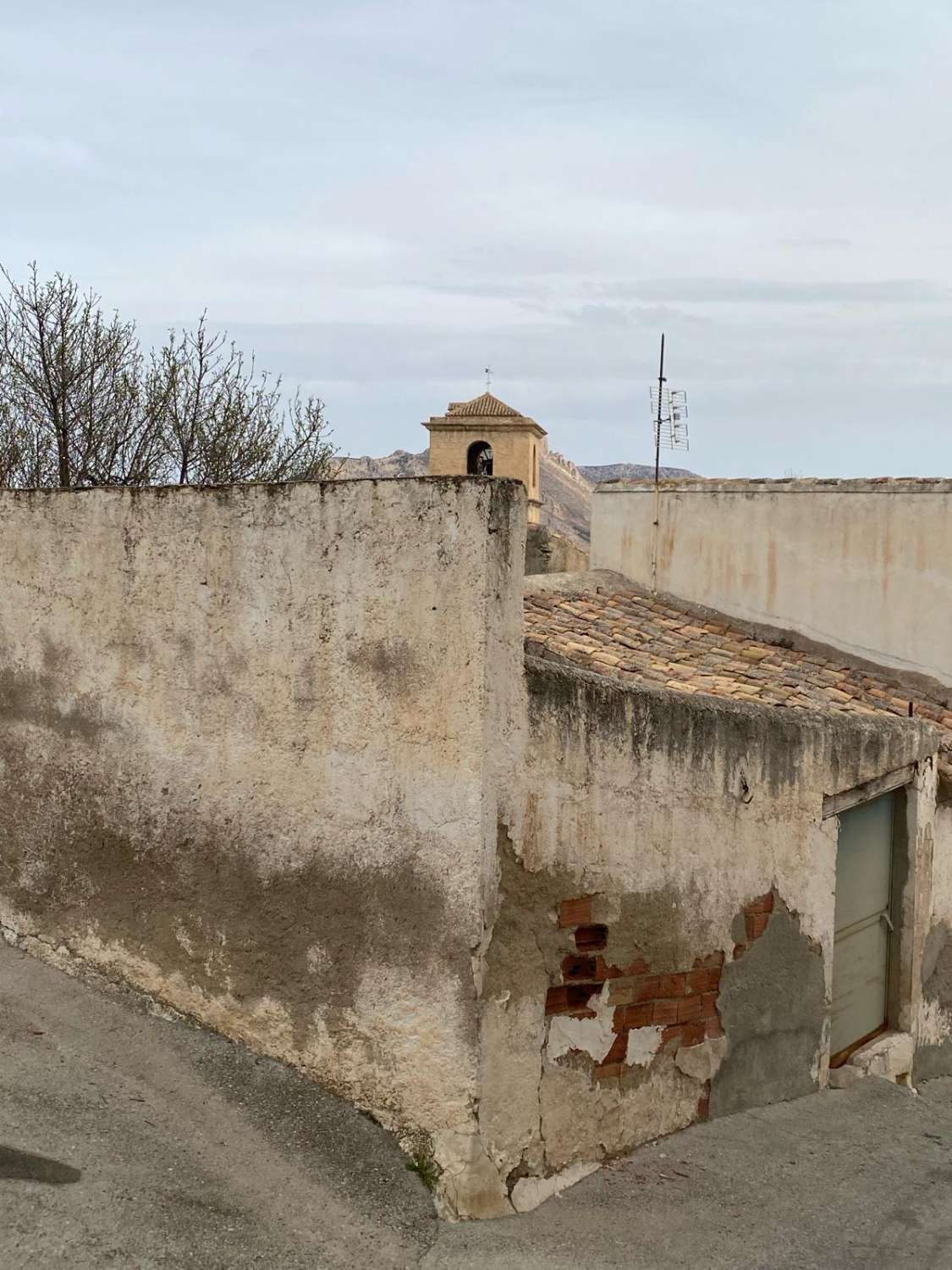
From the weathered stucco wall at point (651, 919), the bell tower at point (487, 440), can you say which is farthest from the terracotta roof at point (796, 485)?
the bell tower at point (487, 440)

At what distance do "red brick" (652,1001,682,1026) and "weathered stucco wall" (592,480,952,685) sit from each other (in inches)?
216

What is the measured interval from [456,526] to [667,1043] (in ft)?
9.31

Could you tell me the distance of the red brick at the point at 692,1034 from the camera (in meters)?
5.72

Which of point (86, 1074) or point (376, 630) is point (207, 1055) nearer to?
point (86, 1074)

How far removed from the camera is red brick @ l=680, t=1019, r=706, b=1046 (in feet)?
18.8

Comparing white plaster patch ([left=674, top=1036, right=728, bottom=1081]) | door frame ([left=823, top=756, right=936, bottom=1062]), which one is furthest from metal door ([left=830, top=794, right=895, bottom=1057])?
white plaster patch ([left=674, top=1036, right=728, bottom=1081])

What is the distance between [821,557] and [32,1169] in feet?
27.9

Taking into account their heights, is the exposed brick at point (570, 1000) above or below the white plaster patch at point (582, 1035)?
above

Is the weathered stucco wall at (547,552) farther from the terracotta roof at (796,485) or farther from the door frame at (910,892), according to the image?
the door frame at (910,892)

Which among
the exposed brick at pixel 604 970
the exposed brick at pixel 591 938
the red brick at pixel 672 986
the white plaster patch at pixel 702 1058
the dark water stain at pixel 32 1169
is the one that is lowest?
the white plaster patch at pixel 702 1058

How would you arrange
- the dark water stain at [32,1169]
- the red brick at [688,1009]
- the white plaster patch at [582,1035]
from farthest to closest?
the red brick at [688,1009] → the white plaster patch at [582,1035] → the dark water stain at [32,1169]

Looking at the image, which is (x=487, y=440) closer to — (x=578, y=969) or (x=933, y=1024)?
(x=933, y=1024)

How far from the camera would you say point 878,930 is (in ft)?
25.0

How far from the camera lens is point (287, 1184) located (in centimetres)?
467
